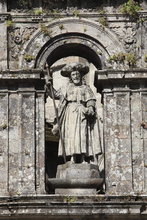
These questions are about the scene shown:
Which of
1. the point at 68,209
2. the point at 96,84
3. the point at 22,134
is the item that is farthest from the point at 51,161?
the point at 68,209

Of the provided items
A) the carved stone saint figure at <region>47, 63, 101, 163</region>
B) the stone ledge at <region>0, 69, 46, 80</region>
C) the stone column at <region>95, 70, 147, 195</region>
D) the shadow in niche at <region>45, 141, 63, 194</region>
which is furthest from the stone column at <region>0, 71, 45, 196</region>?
the shadow in niche at <region>45, 141, 63, 194</region>

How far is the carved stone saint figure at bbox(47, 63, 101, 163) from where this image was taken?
2781 cm

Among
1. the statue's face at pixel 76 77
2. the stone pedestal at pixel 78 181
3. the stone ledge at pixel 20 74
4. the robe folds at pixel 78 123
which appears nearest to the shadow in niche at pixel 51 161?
the robe folds at pixel 78 123

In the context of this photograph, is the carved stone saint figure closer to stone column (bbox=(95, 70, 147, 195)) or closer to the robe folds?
the robe folds

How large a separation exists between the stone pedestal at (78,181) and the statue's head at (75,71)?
184 cm

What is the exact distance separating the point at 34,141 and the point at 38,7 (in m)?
2.72

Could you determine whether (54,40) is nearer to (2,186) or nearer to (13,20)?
(13,20)

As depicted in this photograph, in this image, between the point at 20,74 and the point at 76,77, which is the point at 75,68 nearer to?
the point at 76,77

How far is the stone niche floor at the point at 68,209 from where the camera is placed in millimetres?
26578

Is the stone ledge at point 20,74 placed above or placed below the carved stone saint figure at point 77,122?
above

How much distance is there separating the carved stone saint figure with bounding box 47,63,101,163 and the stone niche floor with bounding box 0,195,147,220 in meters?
1.39

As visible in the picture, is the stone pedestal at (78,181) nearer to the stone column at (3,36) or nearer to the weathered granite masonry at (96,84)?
the weathered granite masonry at (96,84)

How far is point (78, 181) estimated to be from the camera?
89.8 feet

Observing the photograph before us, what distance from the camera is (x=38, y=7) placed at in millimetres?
28516
